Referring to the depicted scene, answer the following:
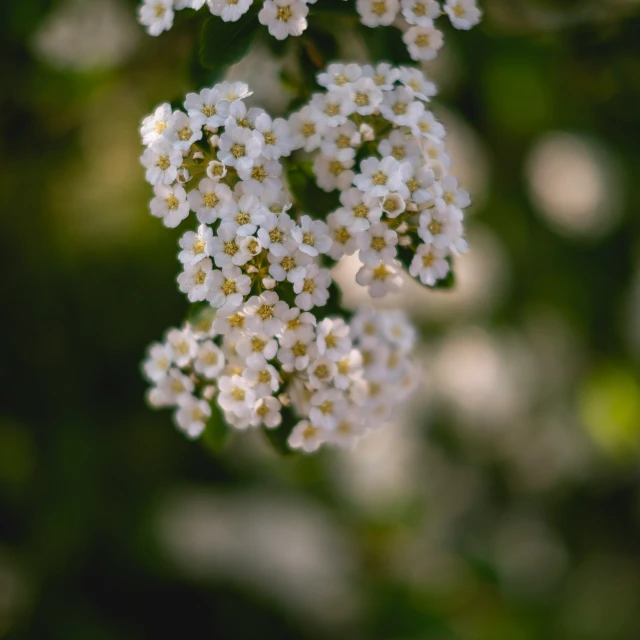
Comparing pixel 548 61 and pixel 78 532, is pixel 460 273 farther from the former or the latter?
pixel 78 532

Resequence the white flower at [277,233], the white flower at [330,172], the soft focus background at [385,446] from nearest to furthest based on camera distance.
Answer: the white flower at [277,233], the white flower at [330,172], the soft focus background at [385,446]

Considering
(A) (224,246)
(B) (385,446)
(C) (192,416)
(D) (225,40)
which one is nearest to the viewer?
(A) (224,246)

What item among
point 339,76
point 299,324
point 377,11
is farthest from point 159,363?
point 377,11

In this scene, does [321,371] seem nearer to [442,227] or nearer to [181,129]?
[442,227]

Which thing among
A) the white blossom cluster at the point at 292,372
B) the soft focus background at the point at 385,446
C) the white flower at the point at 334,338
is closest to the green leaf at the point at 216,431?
the white blossom cluster at the point at 292,372

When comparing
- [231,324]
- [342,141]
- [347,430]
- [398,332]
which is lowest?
[347,430]

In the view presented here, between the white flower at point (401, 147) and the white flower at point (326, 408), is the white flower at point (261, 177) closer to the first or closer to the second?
the white flower at point (401, 147)
